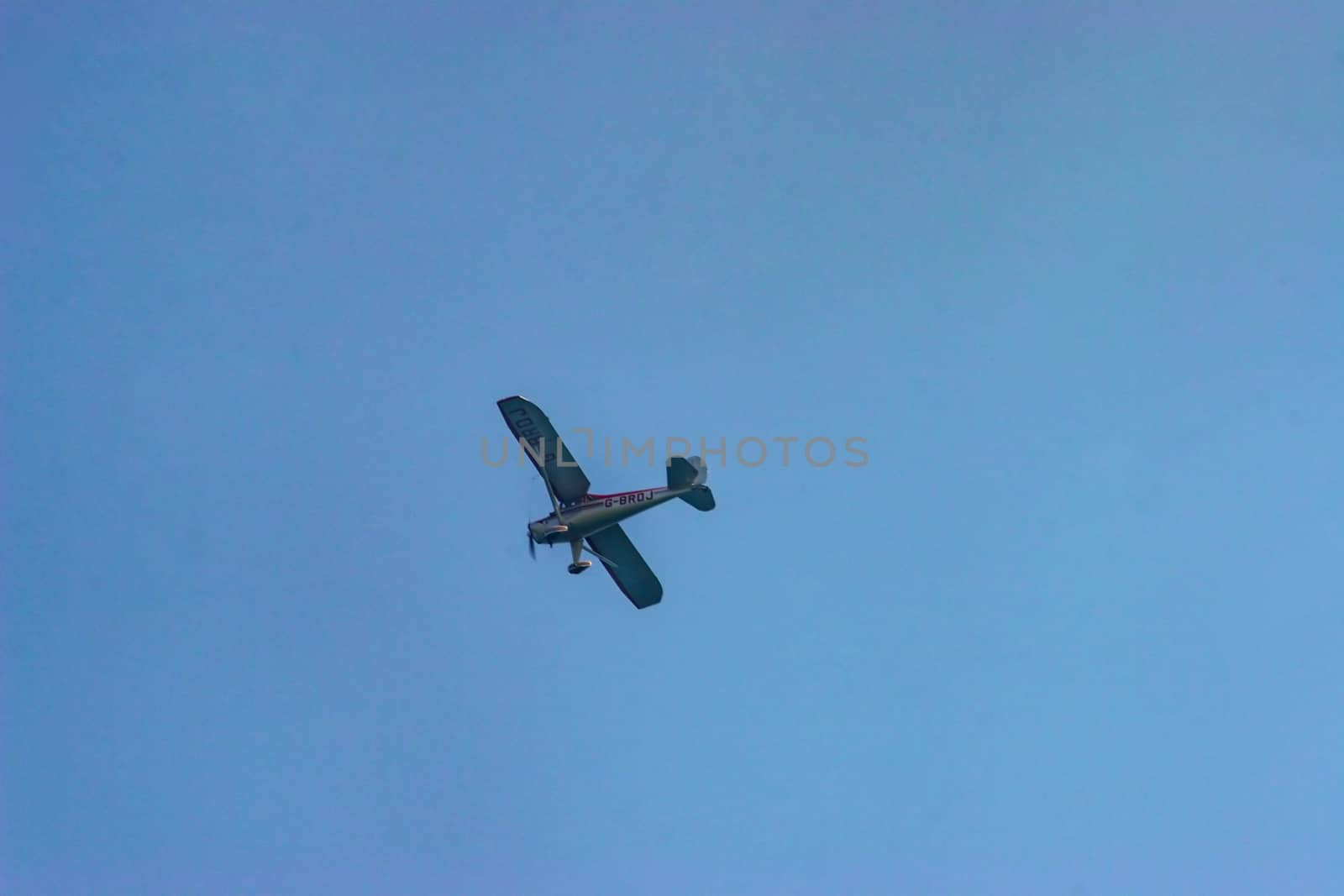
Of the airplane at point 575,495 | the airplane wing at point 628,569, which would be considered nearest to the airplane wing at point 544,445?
the airplane at point 575,495

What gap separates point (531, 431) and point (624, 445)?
12.0 ft

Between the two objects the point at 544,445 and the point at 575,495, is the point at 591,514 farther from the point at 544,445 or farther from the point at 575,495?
the point at 544,445

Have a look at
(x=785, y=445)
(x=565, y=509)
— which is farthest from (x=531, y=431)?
(x=785, y=445)

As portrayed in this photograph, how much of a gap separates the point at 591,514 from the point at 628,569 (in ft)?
15.2

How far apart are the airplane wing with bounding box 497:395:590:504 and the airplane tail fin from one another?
405cm

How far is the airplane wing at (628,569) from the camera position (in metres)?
49.6

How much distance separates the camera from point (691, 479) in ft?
146

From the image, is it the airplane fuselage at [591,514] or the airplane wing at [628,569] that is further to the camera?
the airplane wing at [628,569]

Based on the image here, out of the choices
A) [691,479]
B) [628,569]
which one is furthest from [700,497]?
[628,569]

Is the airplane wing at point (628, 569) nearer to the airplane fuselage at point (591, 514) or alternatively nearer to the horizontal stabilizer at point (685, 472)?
the airplane fuselage at point (591, 514)

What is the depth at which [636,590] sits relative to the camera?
50.5 metres

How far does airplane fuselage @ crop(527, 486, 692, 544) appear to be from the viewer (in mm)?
45287

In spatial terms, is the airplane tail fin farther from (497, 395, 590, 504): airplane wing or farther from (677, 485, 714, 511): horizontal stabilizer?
(497, 395, 590, 504): airplane wing

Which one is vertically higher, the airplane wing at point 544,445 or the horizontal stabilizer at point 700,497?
the airplane wing at point 544,445
